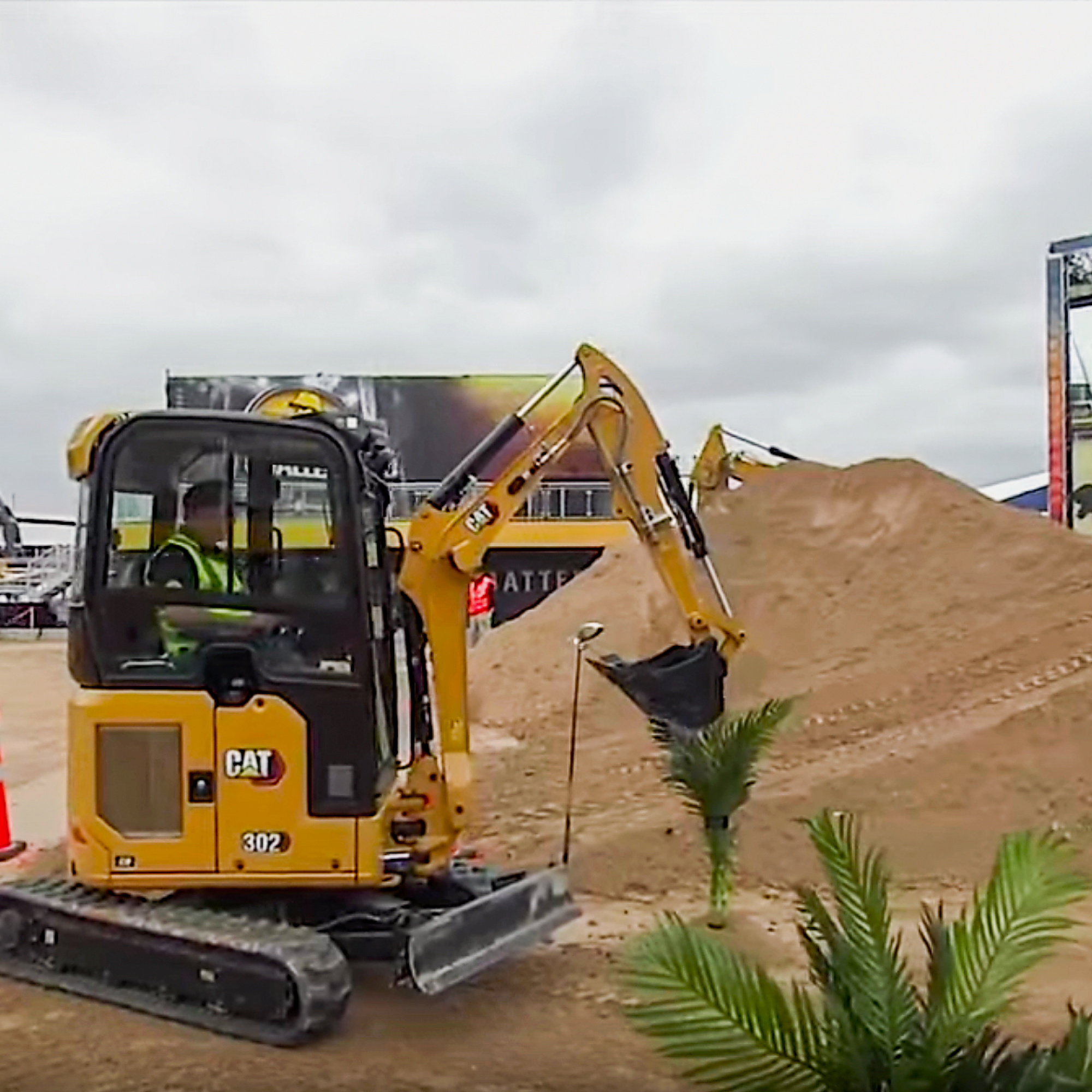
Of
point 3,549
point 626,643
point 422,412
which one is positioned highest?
point 422,412

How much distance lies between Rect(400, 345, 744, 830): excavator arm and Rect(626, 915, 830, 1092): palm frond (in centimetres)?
431

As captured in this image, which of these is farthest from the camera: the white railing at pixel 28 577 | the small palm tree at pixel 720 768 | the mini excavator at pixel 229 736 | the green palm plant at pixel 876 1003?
the white railing at pixel 28 577

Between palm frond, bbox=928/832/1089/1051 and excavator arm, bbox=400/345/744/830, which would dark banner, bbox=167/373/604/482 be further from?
palm frond, bbox=928/832/1089/1051

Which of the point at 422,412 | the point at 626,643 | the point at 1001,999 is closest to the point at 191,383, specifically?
the point at 422,412

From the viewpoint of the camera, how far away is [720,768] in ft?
30.1

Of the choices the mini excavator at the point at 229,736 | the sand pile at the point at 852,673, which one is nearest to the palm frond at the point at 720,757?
the sand pile at the point at 852,673

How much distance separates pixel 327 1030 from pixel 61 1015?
56.1 inches

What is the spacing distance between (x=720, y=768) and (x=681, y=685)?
2.02 feet

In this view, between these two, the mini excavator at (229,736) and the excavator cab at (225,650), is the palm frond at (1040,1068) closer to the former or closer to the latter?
the mini excavator at (229,736)

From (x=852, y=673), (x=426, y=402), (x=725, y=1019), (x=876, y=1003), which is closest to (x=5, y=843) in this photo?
(x=852, y=673)

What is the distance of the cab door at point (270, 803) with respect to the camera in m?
7.26

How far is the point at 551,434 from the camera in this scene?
868 cm

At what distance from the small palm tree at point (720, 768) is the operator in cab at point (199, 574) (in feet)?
9.42

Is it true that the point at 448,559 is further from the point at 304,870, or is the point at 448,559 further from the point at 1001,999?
the point at 1001,999
